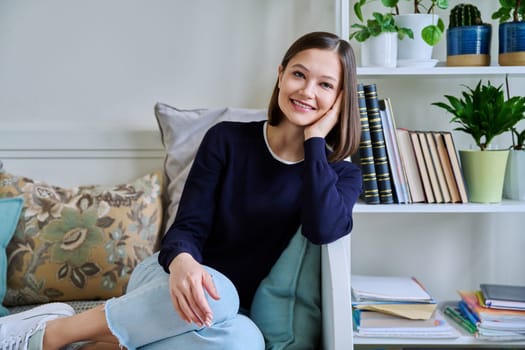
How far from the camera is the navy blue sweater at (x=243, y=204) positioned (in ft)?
4.47

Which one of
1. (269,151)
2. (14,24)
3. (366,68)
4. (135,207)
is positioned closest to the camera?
(269,151)

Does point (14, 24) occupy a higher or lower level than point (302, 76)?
higher

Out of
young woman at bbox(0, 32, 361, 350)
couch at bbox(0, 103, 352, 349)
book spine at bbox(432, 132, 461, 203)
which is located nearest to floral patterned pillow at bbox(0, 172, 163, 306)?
couch at bbox(0, 103, 352, 349)

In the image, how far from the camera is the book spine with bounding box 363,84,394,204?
1.56m

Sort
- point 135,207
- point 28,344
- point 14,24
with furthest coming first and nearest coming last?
point 14,24, point 135,207, point 28,344

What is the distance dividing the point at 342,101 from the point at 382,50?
10.9 inches

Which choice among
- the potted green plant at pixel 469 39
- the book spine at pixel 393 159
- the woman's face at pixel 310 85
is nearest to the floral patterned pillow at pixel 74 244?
the woman's face at pixel 310 85

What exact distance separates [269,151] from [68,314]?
56cm

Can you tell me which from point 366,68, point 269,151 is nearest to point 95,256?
point 269,151

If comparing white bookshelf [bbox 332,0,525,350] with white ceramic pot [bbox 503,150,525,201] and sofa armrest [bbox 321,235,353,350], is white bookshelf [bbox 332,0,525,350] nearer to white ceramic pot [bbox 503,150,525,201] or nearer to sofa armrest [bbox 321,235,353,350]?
white ceramic pot [bbox 503,150,525,201]

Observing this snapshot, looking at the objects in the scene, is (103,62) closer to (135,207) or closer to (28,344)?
(135,207)

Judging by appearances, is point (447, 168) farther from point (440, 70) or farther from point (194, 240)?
point (194, 240)

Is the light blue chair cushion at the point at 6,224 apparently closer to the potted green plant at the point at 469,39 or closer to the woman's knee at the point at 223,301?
the woman's knee at the point at 223,301

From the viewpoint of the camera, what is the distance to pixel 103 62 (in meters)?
1.82
